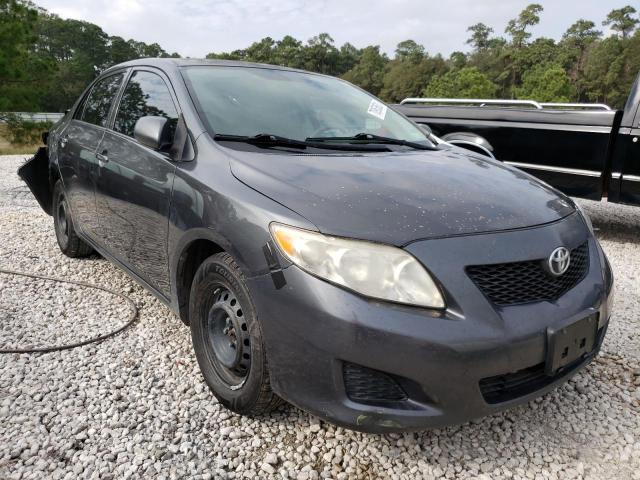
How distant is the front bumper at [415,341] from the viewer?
1.57 meters

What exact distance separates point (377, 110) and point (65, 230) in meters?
2.93

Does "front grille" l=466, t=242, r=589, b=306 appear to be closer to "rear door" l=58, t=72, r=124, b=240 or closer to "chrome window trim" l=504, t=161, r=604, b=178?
"rear door" l=58, t=72, r=124, b=240

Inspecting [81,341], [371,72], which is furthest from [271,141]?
[371,72]

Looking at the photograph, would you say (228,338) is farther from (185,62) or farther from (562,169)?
(562,169)

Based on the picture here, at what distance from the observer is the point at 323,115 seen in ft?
9.08

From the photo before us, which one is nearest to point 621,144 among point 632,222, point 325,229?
point 632,222

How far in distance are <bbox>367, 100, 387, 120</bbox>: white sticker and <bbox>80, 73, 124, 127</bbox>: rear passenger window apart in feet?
5.77

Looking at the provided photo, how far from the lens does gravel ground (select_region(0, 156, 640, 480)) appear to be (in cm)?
188

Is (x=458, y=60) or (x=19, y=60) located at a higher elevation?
(x=458, y=60)

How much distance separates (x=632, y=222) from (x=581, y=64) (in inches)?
2019

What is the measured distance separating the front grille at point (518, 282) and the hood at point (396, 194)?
16 cm

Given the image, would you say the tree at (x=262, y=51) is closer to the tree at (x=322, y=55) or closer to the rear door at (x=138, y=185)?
the tree at (x=322, y=55)

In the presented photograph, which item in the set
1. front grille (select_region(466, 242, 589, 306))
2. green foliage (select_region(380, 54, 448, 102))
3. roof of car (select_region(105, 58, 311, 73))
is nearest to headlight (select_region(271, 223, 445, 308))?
front grille (select_region(466, 242, 589, 306))

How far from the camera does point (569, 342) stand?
176 cm
